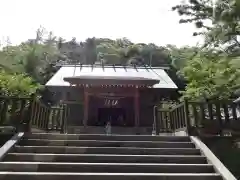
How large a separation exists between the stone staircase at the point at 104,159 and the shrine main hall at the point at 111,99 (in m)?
6.43

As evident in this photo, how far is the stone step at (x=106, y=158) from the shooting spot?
6031mm

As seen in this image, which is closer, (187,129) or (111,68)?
(187,129)

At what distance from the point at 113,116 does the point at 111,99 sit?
1.19m

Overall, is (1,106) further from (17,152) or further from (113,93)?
(113,93)

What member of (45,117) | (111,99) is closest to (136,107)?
(111,99)

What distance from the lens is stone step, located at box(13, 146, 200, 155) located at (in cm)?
644

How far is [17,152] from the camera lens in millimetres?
6363

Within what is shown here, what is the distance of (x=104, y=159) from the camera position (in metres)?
6.14

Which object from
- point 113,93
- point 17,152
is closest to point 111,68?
point 113,93

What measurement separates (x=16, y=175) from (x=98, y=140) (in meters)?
2.33
